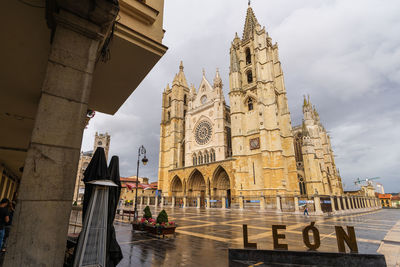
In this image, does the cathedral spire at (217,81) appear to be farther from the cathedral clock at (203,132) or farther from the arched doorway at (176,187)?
the arched doorway at (176,187)

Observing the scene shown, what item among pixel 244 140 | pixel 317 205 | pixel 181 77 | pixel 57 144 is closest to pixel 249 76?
pixel 244 140

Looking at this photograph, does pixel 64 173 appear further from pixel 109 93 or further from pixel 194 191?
pixel 194 191

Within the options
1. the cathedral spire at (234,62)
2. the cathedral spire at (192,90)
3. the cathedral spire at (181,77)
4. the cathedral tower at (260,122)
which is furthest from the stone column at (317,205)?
the cathedral spire at (181,77)

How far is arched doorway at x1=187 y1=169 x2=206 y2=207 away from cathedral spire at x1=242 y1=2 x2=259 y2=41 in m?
26.3

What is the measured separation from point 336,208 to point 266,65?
2131 cm

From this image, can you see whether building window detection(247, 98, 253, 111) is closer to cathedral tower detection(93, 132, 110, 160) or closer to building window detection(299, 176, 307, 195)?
building window detection(299, 176, 307, 195)

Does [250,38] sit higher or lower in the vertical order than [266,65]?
higher

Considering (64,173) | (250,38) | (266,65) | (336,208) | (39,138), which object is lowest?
(336,208)

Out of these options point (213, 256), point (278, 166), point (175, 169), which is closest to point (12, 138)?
point (213, 256)

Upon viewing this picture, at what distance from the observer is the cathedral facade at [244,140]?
28.0 m

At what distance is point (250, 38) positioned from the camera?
35031 mm

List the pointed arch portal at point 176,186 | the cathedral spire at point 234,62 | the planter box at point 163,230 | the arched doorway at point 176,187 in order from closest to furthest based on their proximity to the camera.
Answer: the planter box at point 163,230 → the cathedral spire at point 234,62 → the arched doorway at point 176,187 → the pointed arch portal at point 176,186

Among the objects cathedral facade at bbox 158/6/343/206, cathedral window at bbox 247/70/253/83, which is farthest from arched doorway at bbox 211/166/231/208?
cathedral window at bbox 247/70/253/83

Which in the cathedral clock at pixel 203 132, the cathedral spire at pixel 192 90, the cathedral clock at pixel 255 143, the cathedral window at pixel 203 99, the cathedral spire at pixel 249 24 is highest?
the cathedral spire at pixel 249 24
